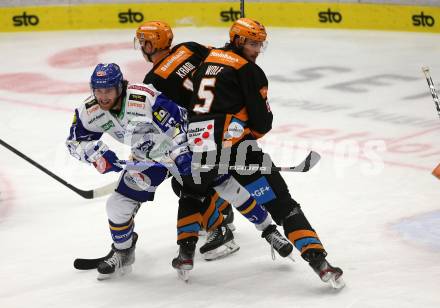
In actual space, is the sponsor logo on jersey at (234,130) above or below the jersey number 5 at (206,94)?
below

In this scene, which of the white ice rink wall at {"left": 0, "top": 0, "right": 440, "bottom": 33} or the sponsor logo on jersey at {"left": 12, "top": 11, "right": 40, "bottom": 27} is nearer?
the white ice rink wall at {"left": 0, "top": 0, "right": 440, "bottom": 33}

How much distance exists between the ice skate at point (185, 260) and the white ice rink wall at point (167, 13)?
21.4 ft

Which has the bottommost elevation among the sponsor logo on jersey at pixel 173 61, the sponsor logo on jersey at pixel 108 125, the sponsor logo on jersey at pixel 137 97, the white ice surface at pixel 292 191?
the white ice surface at pixel 292 191

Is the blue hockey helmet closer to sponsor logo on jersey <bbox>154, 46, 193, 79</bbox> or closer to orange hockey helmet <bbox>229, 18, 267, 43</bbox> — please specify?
sponsor logo on jersey <bbox>154, 46, 193, 79</bbox>

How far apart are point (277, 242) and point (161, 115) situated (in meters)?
0.90

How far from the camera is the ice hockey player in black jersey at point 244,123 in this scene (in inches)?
163

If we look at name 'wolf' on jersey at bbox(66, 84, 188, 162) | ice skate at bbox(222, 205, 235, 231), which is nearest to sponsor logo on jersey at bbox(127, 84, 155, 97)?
name 'wolf' on jersey at bbox(66, 84, 188, 162)

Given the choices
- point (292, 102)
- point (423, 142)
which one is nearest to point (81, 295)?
point (423, 142)

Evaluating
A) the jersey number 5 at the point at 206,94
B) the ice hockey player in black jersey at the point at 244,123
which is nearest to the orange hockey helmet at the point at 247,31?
the ice hockey player in black jersey at the point at 244,123

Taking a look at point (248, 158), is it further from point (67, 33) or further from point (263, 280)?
point (67, 33)

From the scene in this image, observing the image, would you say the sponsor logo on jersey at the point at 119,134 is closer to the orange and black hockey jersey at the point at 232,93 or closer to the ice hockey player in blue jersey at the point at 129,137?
the ice hockey player in blue jersey at the point at 129,137

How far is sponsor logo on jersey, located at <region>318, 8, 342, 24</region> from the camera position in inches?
412

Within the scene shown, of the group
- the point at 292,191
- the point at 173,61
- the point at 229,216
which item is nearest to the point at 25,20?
the point at 292,191

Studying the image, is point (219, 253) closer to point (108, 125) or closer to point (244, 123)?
point (244, 123)
